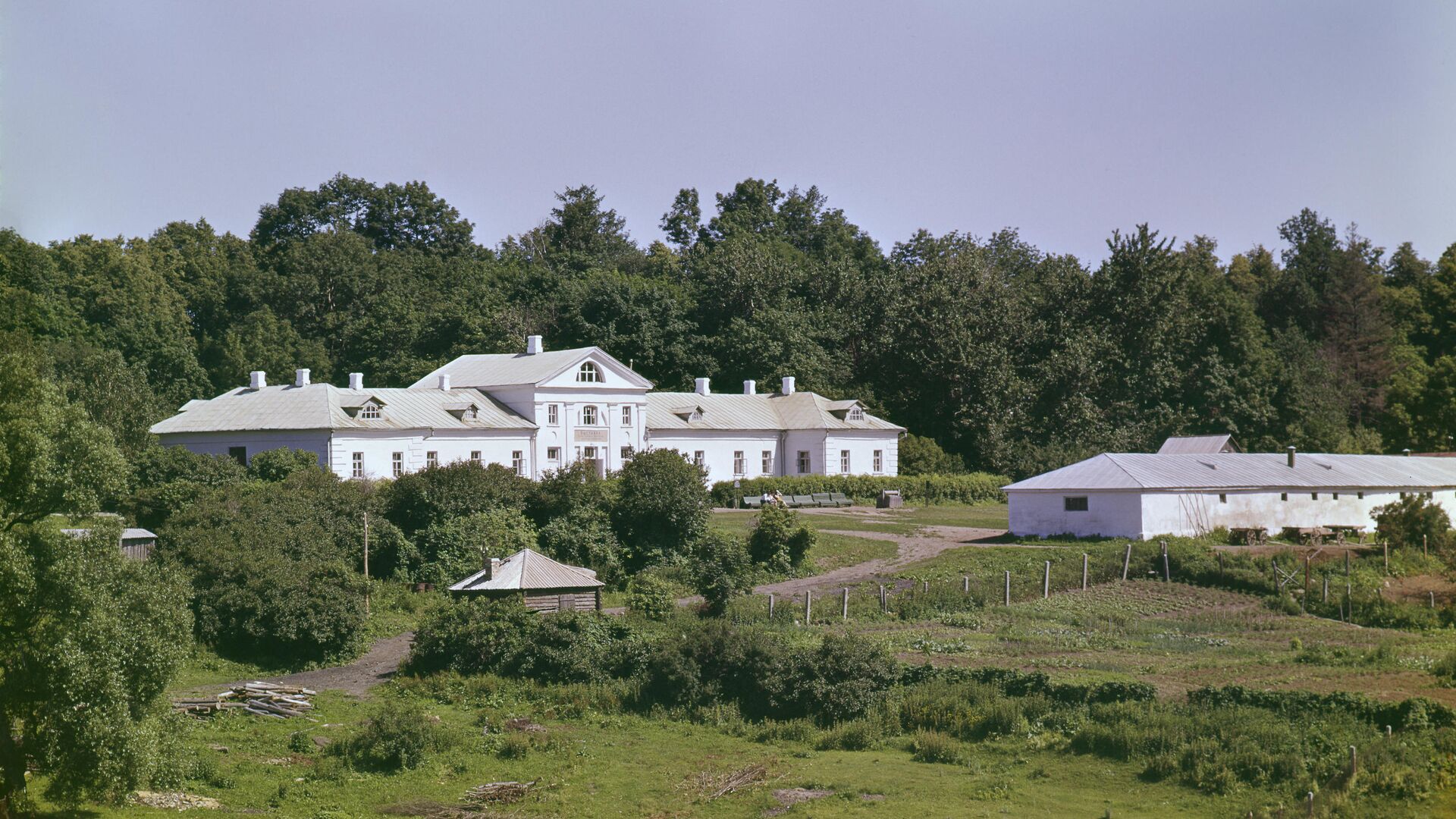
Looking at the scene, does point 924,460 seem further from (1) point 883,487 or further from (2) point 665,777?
(2) point 665,777

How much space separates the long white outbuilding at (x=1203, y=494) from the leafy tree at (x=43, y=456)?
35.7m

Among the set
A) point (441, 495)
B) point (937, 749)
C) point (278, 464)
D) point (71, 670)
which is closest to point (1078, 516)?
point (441, 495)

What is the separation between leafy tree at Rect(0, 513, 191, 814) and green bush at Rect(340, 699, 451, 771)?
6.12 meters

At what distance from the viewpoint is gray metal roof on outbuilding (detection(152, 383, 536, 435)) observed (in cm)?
5309

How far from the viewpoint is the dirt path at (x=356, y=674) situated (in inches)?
1299

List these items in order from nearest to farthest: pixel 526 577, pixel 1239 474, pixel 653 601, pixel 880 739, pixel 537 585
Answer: pixel 880 739, pixel 537 585, pixel 526 577, pixel 653 601, pixel 1239 474

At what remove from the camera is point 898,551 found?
47781 millimetres

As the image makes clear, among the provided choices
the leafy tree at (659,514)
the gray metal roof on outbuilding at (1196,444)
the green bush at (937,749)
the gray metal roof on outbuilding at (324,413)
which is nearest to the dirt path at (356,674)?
the leafy tree at (659,514)

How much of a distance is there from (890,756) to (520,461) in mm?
35071

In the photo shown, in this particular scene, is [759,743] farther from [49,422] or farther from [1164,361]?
[1164,361]

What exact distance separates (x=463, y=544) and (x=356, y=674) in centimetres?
1001

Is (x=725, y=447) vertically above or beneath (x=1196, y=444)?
above

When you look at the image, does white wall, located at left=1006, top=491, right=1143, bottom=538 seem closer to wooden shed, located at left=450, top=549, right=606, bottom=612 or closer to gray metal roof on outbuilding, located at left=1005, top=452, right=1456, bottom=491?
gray metal roof on outbuilding, located at left=1005, top=452, right=1456, bottom=491

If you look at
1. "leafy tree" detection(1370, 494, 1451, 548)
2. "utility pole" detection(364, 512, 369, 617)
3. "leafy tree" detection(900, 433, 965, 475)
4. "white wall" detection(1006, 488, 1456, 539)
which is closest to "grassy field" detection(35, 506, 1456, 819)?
"utility pole" detection(364, 512, 369, 617)
